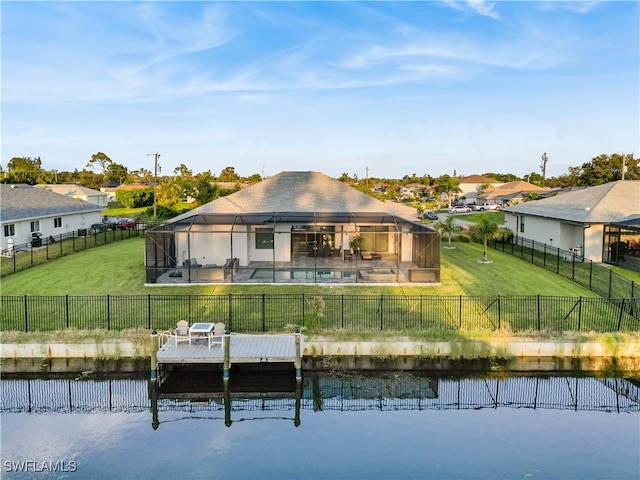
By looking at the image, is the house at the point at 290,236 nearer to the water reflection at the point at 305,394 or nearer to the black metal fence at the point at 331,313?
the black metal fence at the point at 331,313

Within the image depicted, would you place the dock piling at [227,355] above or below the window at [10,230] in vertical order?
below

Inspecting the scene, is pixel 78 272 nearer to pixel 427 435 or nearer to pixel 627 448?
pixel 427 435

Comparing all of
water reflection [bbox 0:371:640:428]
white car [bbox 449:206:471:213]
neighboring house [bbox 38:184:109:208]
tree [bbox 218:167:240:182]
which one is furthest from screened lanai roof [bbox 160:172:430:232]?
tree [bbox 218:167:240:182]

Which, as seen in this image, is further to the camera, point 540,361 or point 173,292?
point 173,292

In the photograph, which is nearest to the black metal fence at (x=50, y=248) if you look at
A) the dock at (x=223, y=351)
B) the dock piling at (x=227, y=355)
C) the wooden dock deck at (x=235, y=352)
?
the dock at (x=223, y=351)

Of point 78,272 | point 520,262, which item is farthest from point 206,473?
point 520,262

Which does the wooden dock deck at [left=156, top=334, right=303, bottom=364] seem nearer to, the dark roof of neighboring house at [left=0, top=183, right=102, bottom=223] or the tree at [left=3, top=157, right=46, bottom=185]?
the dark roof of neighboring house at [left=0, top=183, right=102, bottom=223]
